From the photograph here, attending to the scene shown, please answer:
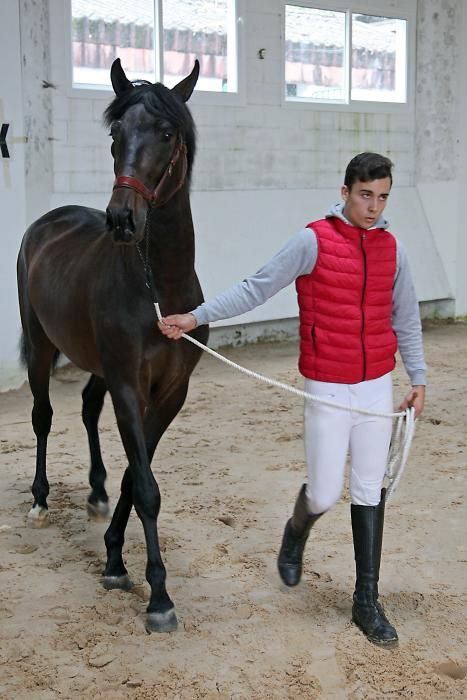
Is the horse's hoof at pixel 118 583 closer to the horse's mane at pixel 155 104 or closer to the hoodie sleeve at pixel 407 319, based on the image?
the hoodie sleeve at pixel 407 319

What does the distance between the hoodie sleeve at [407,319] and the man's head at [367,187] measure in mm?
212

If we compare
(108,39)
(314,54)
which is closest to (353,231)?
(108,39)

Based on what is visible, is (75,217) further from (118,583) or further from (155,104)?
(118,583)

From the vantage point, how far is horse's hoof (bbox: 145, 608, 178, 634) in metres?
2.82

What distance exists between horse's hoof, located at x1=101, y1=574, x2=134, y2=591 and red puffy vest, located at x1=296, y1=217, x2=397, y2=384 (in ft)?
3.62

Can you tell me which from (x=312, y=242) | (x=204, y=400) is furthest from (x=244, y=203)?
(x=312, y=242)

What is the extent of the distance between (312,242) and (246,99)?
570 centimetres

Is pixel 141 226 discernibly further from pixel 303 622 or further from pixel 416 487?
pixel 416 487

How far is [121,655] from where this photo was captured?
265cm

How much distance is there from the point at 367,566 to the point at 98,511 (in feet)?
5.09

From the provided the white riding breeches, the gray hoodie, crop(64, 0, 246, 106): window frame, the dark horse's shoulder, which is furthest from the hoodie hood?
crop(64, 0, 246, 106): window frame

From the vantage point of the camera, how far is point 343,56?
8.90 metres

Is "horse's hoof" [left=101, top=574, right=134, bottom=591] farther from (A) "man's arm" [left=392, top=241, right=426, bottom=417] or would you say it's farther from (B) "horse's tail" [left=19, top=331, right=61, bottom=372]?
(B) "horse's tail" [left=19, top=331, right=61, bottom=372]

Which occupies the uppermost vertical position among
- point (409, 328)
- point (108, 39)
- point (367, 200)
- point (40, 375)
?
point (108, 39)
